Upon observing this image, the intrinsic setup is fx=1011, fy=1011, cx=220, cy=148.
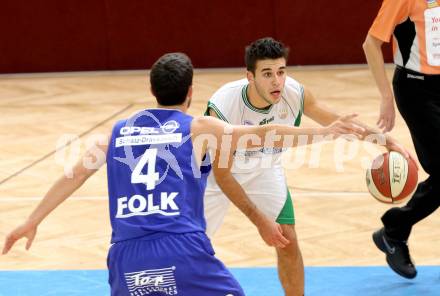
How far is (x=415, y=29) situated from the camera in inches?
256

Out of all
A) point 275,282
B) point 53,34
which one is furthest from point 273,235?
point 53,34

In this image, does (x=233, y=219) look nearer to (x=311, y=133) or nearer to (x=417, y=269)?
(x=417, y=269)

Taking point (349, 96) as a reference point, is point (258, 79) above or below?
above

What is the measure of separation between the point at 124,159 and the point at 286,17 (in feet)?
34.0

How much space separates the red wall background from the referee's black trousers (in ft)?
26.3

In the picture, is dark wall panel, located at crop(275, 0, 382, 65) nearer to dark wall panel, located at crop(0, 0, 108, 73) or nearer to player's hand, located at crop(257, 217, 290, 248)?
dark wall panel, located at crop(0, 0, 108, 73)

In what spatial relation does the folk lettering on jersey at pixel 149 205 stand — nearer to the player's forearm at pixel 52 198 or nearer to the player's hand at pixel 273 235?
the player's forearm at pixel 52 198

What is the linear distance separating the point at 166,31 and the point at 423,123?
29.4 feet

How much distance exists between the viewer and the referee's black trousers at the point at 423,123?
254 inches

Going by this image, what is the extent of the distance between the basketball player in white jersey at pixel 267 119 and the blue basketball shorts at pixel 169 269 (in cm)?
163

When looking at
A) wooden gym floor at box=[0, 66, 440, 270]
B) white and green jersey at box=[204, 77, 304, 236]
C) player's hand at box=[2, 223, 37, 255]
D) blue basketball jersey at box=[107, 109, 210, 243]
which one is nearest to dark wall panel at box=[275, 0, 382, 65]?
wooden gym floor at box=[0, 66, 440, 270]

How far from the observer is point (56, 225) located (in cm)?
845

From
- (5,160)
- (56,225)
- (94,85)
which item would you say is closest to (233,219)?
(56,225)

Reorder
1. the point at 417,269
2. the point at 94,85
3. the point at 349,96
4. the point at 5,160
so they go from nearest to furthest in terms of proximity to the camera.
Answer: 1. the point at 417,269
2. the point at 5,160
3. the point at 349,96
4. the point at 94,85
